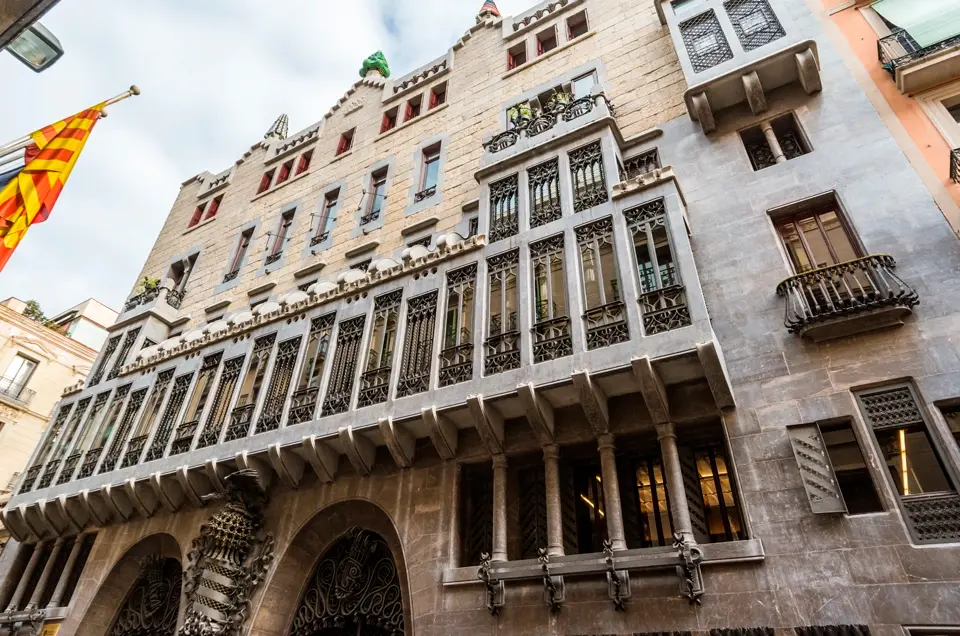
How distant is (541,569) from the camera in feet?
27.5

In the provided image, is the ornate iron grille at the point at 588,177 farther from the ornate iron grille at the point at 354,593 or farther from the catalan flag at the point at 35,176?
the catalan flag at the point at 35,176

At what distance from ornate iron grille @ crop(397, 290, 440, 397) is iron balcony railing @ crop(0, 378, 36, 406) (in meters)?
24.0

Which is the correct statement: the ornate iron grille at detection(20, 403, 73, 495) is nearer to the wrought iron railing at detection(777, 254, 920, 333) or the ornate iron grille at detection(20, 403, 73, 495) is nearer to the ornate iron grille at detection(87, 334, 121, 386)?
the ornate iron grille at detection(87, 334, 121, 386)

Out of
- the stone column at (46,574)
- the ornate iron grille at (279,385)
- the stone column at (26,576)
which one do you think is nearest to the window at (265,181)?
the ornate iron grille at (279,385)

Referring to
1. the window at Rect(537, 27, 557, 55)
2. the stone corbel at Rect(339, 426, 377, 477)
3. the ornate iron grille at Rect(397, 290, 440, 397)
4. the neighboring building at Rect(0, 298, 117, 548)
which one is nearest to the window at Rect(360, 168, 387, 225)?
the ornate iron grille at Rect(397, 290, 440, 397)

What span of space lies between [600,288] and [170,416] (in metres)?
12.3

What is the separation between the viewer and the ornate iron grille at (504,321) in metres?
10.2

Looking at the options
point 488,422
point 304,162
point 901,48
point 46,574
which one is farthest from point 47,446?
point 901,48

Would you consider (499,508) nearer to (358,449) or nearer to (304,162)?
(358,449)

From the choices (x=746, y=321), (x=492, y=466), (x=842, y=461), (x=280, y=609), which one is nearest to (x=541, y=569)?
(x=492, y=466)

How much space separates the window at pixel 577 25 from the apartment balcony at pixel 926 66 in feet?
32.5

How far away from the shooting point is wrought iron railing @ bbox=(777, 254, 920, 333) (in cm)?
848

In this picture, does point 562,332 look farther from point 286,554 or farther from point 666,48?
point 666,48

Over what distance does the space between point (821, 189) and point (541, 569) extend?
8811 millimetres
